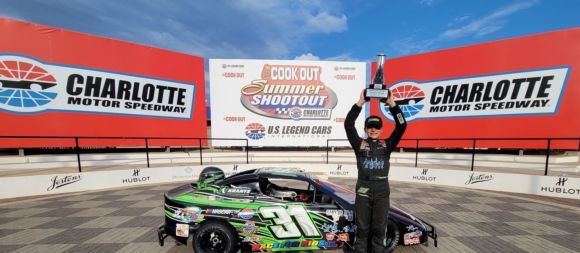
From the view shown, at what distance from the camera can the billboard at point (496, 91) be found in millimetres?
9578

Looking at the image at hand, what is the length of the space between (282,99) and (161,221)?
31.2ft

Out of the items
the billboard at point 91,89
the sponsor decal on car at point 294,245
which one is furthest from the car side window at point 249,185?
the billboard at point 91,89

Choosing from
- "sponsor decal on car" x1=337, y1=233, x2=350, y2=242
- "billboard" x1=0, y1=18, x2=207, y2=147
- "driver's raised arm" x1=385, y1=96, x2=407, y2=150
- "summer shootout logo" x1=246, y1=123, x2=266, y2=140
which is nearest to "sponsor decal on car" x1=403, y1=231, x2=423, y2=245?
"sponsor decal on car" x1=337, y1=233, x2=350, y2=242

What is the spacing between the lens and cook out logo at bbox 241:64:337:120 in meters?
13.1

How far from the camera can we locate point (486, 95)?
10.9 meters

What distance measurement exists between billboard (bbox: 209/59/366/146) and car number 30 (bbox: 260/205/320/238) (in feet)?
33.2

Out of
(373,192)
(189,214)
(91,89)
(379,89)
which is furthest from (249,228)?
(91,89)

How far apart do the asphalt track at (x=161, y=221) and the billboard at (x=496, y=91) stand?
5.18 m

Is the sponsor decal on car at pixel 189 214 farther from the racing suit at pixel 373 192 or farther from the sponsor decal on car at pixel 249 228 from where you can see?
the racing suit at pixel 373 192

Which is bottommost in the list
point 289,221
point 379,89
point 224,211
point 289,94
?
point 289,221

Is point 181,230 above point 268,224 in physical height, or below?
below

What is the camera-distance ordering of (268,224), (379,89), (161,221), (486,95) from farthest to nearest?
1. (486,95)
2. (161,221)
3. (268,224)
4. (379,89)

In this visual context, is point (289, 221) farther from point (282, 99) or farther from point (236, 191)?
point (282, 99)

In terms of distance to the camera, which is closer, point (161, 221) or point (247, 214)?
point (247, 214)
